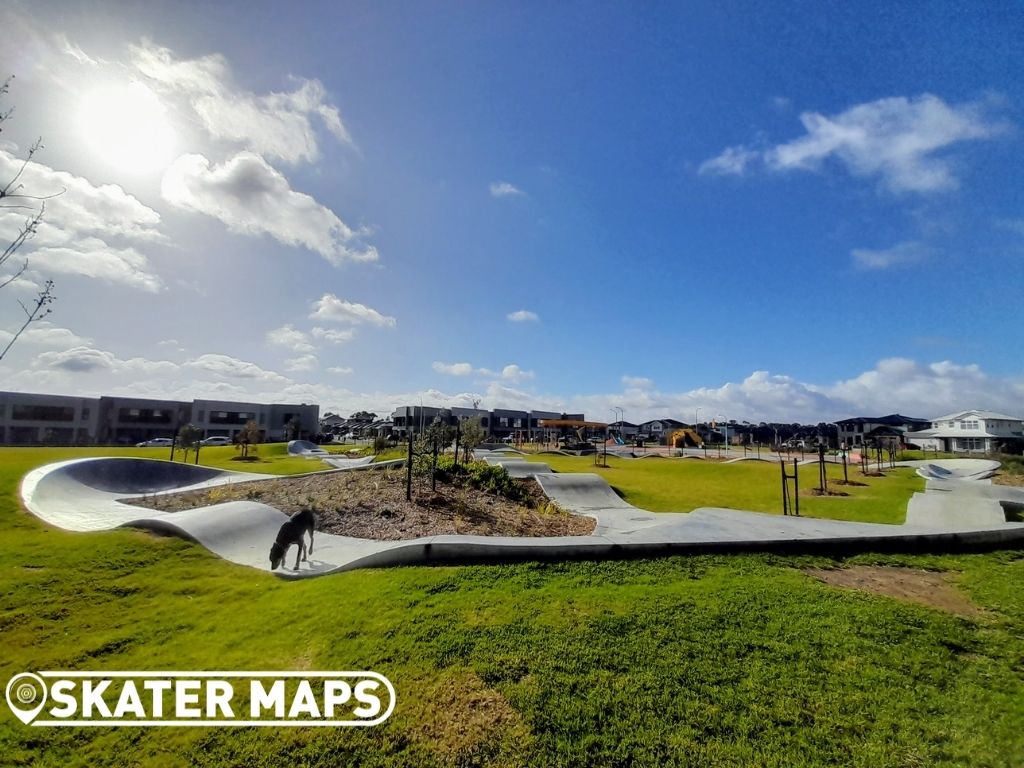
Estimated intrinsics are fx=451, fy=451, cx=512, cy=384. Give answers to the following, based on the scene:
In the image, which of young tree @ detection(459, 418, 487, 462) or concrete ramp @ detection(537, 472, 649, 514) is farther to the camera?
young tree @ detection(459, 418, 487, 462)

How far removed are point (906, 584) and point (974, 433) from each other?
79.9 m

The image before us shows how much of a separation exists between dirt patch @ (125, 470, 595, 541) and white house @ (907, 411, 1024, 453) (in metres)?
74.2

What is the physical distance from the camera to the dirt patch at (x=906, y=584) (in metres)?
7.79

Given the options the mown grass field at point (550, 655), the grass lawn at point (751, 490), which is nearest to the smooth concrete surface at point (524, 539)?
the mown grass field at point (550, 655)

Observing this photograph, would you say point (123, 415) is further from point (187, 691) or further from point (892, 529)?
point (892, 529)

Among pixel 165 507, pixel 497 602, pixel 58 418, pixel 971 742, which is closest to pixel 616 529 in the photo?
pixel 497 602

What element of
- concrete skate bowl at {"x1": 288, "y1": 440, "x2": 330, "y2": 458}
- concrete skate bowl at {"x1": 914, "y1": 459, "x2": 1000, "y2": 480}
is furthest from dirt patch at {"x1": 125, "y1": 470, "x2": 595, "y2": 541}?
concrete skate bowl at {"x1": 914, "y1": 459, "x2": 1000, "y2": 480}

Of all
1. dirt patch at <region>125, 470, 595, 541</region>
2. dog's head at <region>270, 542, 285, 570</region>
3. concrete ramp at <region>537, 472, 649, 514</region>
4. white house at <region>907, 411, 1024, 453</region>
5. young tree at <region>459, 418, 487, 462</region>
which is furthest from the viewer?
white house at <region>907, 411, 1024, 453</region>

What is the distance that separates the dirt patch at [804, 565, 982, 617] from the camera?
7793mm

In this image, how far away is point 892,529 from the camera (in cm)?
1162

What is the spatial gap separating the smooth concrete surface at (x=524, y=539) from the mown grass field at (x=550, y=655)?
0.60m

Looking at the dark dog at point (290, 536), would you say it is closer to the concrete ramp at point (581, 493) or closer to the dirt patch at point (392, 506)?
the dirt patch at point (392, 506)

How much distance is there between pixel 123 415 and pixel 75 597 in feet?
229

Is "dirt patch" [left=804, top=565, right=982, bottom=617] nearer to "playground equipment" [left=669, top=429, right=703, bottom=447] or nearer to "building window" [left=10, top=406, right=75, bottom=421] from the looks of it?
"playground equipment" [left=669, top=429, right=703, bottom=447]
